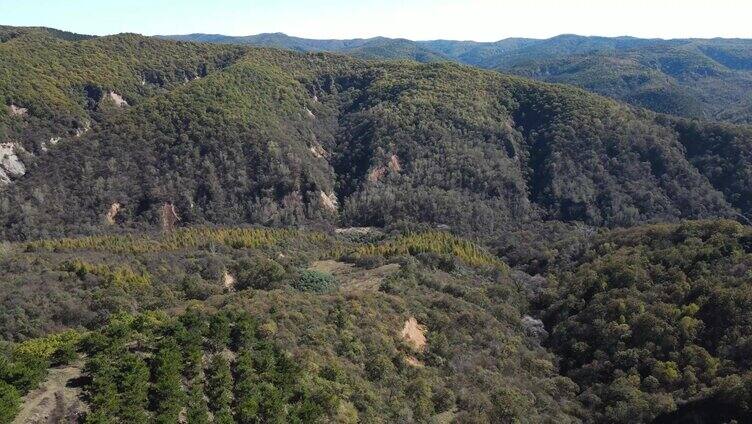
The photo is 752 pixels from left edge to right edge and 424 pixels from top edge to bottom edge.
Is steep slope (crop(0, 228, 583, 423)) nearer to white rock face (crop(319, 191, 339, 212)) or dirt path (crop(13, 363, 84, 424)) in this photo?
dirt path (crop(13, 363, 84, 424))

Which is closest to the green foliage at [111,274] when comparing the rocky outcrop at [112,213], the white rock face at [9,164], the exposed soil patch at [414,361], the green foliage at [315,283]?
the green foliage at [315,283]

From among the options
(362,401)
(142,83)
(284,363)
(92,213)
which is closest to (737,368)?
(362,401)

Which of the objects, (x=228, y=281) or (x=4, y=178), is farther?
(x=4, y=178)

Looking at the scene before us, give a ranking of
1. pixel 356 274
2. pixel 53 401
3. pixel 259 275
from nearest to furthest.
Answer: pixel 53 401
pixel 259 275
pixel 356 274

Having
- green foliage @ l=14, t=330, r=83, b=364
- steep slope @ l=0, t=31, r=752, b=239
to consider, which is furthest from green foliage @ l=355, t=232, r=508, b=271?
green foliage @ l=14, t=330, r=83, b=364

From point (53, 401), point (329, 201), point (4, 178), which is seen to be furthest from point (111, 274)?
point (329, 201)

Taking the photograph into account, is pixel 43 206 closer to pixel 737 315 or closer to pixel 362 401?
pixel 362 401

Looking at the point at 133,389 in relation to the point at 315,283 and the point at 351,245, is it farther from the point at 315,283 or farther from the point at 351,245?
the point at 351,245
